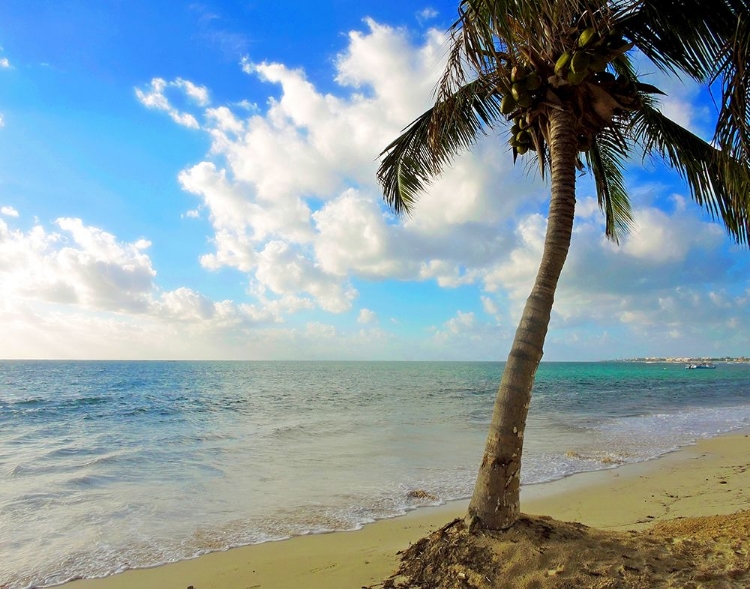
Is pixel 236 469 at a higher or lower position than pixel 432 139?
lower

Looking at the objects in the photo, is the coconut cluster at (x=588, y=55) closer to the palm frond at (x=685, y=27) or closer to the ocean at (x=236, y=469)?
the palm frond at (x=685, y=27)

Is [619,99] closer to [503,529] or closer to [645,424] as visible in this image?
[503,529]

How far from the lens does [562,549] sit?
12.3ft

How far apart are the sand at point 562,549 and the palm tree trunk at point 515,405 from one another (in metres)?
0.22

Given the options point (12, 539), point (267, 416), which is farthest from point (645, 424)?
point (12, 539)

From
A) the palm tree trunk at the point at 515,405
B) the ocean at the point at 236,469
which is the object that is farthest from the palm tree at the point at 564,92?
the ocean at the point at 236,469

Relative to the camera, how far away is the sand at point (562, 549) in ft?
11.4

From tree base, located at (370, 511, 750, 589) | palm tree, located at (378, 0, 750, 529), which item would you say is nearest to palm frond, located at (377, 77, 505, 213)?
palm tree, located at (378, 0, 750, 529)

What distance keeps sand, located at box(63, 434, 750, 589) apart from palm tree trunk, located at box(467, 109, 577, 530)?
0.71ft

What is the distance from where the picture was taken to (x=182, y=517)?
6.93 metres

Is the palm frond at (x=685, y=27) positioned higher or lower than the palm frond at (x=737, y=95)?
higher

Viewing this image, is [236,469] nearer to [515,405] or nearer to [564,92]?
[515,405]

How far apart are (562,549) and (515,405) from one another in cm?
118

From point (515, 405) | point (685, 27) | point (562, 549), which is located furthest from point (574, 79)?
point (562, 549)
